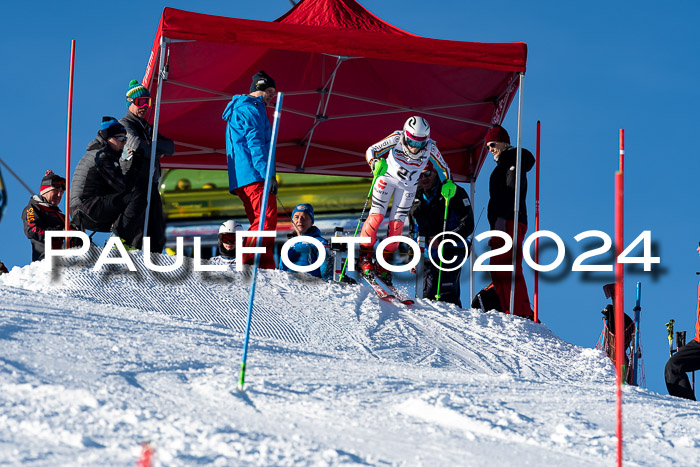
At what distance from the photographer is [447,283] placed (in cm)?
791

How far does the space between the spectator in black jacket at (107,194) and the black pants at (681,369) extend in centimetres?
378

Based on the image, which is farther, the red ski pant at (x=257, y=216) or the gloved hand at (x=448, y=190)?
the gloved hand at (x=448, y=190)

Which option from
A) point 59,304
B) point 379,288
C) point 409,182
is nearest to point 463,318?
point 379,288

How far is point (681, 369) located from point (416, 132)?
2.87 meters

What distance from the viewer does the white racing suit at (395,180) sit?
26.2 feet

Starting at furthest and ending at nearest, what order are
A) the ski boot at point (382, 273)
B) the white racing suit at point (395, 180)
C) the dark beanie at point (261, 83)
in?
1. the white racing suit at point (395, 180)
2. the ski boot at point (382, 273)
3. the dark beanie at point (261, 83)

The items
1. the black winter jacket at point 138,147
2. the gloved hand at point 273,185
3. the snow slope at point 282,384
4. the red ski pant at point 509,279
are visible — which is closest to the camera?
the snow slope at point 282,384

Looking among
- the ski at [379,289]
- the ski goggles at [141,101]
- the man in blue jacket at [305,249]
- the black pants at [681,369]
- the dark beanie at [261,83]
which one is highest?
the dark beanie at [261,83]

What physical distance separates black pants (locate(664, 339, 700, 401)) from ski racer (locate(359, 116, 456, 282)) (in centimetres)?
252

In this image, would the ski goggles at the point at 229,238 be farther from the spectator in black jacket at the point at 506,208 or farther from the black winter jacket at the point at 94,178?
the spectator in black jacket at the point at 506,208

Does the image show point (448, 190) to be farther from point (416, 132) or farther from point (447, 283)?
point (447, 283)

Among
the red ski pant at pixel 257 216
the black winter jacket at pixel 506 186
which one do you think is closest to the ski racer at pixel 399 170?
the black winter jacket at pixel 506 186

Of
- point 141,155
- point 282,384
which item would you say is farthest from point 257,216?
point 282,384

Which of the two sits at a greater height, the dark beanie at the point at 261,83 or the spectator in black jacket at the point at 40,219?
the dark beanie at the point at 261,83
